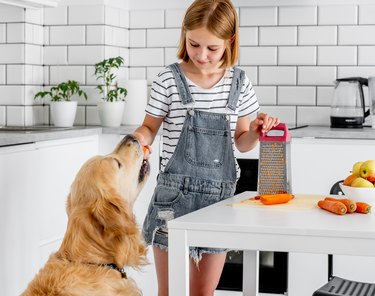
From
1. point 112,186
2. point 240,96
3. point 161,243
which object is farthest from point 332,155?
point 112,186

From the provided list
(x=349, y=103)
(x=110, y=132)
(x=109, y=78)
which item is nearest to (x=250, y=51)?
(x=349, y=103)

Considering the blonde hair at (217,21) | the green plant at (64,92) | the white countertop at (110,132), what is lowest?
the white countertop at (110,132)

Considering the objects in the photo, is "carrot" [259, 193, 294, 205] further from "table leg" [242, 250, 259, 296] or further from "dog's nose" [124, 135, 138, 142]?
"dog's nose" [124, 135, 138, 142]

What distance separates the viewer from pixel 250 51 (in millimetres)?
4070

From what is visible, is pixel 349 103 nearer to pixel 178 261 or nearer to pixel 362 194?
pixel 362 194

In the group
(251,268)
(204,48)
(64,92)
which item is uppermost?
(204,48)

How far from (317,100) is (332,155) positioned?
57 centimetres

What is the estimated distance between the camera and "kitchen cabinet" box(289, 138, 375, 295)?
350 centimetres

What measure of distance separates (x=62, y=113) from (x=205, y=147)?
59.7 inches

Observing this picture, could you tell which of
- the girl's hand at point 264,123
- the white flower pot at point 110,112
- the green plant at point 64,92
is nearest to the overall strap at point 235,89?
the girl's hand at point 264,123

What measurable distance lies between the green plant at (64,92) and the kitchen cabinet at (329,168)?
3.69 feet

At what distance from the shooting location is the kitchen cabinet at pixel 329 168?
3498mm

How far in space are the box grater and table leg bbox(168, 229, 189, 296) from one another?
1.76ft

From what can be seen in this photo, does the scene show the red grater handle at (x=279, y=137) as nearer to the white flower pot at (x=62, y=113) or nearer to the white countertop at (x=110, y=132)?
the white countertop at (x=110, y=132)
